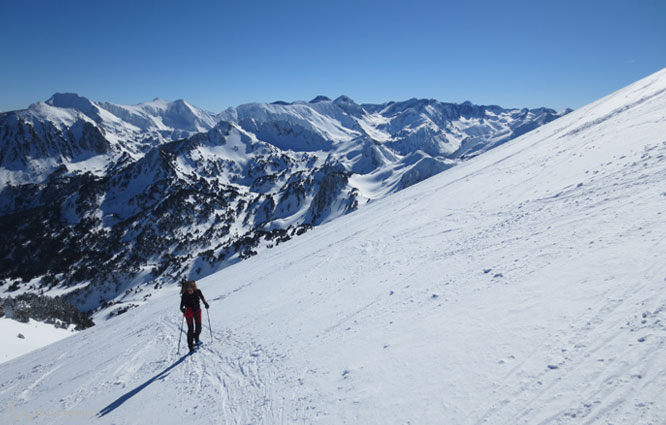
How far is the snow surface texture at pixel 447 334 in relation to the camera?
5.12 m

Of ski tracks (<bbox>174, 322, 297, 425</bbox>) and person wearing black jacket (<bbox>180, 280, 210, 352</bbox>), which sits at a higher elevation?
person wearing black jacket (<bbox>180, 280, 210, 352</bbox>)

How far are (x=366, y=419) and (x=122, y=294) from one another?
183 meters

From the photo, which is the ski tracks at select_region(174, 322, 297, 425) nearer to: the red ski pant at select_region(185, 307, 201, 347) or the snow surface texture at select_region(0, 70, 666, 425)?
the snow surface texture at select_region(0, 70, 666, 425)

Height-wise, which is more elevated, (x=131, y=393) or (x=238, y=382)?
(x=131, y=393)

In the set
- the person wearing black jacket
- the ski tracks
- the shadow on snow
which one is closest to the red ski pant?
the person wearing black jacket

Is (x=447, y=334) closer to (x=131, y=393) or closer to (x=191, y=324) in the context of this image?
(x=191, y=324)

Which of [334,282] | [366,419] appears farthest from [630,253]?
[334,282]

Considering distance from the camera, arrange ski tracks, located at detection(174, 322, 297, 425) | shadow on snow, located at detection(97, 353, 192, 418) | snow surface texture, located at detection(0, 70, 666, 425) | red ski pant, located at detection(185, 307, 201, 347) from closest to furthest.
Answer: snow surface texture, located at detection(0, 70, 666, 425) → ski tracks, located at detection(174, 322, 297, 425) → shadow on snow, located at detection(97, 353, 192, 418) → red ski pant, located at detection(185, 307, 201, 347)

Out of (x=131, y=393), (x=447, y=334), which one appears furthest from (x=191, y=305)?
(x=447, y=334)

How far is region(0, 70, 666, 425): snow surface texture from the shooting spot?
512 cm

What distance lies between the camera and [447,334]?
711cm

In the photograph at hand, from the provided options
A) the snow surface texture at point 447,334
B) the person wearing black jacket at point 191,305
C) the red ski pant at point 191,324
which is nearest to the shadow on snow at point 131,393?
the snow surface texture at point 447,334

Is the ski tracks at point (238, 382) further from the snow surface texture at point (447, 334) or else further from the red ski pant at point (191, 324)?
the red ski pant at point (191, 324)

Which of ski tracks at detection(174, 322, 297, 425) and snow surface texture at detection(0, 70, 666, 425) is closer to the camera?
snow surface texture at detection(0, 70, 666, 425)
